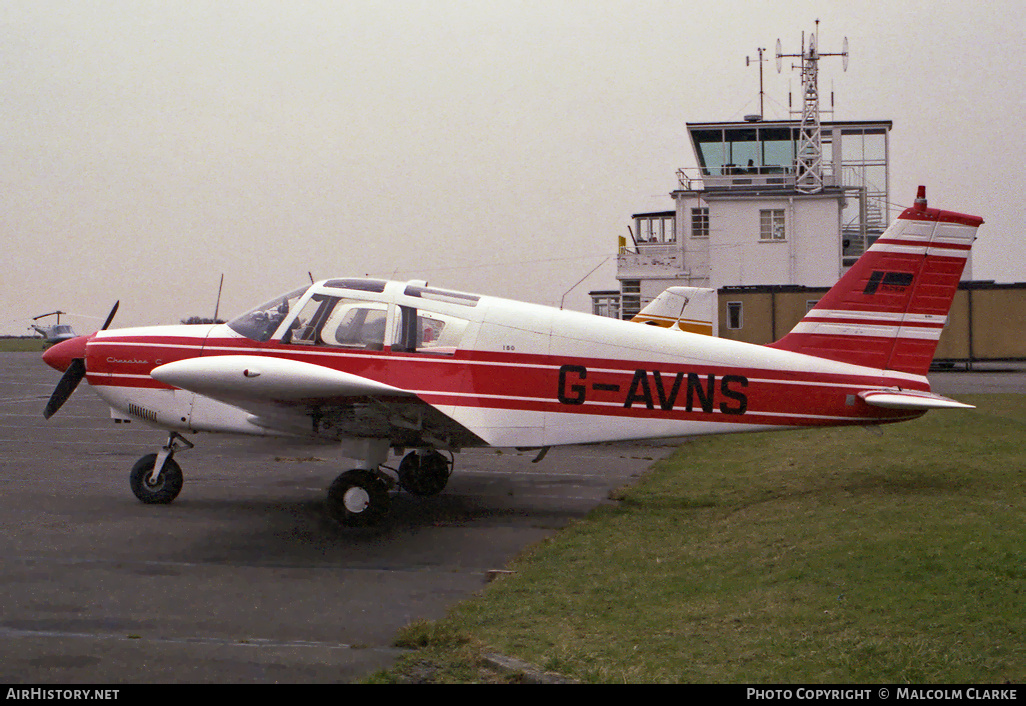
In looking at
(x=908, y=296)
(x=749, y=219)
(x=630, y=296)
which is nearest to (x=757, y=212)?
(x=749, y=219)

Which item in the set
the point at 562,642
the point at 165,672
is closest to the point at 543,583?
the point at 562,642

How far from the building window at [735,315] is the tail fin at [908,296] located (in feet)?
86.4

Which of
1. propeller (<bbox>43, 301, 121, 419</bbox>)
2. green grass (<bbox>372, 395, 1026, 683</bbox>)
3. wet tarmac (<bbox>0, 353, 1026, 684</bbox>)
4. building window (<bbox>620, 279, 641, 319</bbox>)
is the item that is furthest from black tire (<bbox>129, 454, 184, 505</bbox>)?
building window (<bbox>620, 279, 641, 319</bbox>)

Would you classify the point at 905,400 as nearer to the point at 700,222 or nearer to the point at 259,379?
the point at 259,379

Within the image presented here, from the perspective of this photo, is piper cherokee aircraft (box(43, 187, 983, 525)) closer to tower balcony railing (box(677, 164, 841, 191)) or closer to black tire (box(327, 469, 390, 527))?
black tire (box(327, 469, 390, 527))

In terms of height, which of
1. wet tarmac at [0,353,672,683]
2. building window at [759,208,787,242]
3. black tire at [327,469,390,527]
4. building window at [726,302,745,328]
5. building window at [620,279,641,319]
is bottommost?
wet tarmac at [0,353,672,683]

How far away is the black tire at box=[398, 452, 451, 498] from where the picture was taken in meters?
10.7

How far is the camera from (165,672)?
14.9 feet

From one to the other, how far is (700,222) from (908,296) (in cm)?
3383

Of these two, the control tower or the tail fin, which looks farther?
the control tower

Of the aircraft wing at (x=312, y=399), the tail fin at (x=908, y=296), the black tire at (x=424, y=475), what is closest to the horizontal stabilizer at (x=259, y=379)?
the aircraft wing at (x=312, y=399)

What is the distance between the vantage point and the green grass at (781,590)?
14.5 ft

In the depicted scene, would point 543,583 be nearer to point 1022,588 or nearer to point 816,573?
point 816,573
